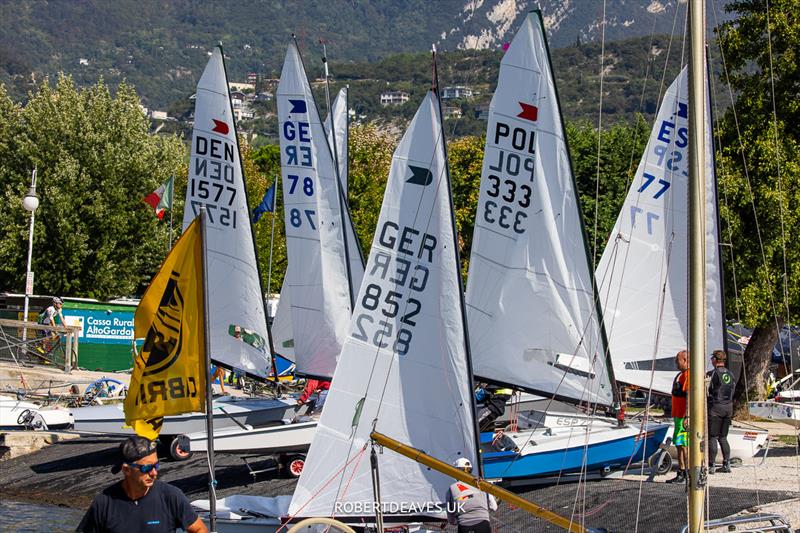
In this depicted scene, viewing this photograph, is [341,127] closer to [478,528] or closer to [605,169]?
[478,528]

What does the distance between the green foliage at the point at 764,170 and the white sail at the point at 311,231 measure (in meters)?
7.49

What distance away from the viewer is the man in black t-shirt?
25.0 feet

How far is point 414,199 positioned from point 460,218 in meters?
40.8

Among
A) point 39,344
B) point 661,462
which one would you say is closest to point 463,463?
point 661,462

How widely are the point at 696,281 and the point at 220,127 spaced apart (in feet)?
47.1

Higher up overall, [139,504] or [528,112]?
[528,112]

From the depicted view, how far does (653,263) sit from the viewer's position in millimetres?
21141

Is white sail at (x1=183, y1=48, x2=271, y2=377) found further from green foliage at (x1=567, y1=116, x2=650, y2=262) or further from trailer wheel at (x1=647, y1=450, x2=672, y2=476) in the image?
green foliage at (x1=567, y1=116, x2=650, y2=262)

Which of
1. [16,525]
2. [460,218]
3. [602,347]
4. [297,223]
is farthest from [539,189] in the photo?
[460,218]

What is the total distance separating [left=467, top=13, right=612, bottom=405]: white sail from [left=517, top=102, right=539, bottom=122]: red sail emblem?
2 cm

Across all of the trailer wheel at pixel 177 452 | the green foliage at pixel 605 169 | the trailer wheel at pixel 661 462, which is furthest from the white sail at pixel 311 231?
the green foliage at pixel 605 169

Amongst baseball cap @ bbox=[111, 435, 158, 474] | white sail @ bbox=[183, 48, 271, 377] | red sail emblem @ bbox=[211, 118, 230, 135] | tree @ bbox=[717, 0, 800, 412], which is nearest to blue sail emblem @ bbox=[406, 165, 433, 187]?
baseball cap @ bbox=[111, 435, 158, 474]

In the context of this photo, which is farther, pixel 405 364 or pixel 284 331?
pixel 284 331

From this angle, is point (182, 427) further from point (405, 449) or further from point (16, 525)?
point (405, 449)
